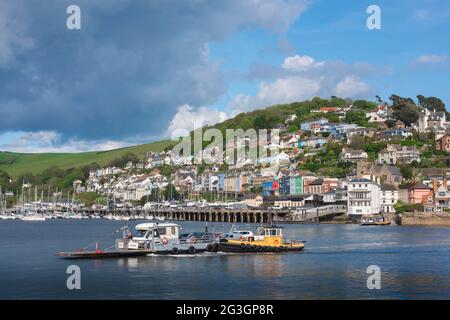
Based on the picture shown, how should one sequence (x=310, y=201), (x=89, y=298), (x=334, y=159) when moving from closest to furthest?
1. (x=89, y=298)
2. (x=310, y=201)
3. (x=334, y=159)

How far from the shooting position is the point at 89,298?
3459cm

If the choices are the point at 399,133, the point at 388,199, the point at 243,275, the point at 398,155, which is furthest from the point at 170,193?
the point at 243,275

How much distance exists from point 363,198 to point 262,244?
61.9 metres

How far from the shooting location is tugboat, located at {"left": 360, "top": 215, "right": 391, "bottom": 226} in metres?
103

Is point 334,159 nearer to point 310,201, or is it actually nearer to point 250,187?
point 250,187

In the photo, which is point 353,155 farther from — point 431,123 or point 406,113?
point 406,113

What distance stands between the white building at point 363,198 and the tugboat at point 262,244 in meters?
59.3

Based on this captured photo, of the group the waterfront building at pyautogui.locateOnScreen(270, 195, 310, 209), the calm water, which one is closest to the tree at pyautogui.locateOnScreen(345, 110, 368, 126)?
the waterfront building at pyautogui.locateOnScreen(270, 195, 310, 209)

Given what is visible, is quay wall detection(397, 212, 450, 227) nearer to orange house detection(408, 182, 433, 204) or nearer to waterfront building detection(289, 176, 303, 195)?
orange house detection(408, 182, 433, 204)

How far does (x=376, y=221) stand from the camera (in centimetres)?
10394

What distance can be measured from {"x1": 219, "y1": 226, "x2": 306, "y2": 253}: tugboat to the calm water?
4.49 ft

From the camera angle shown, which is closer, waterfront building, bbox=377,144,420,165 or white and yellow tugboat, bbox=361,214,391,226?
white and yellow tugboat, bbox=361,214,391,226

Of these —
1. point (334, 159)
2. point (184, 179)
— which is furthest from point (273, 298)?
point (184, 179)
